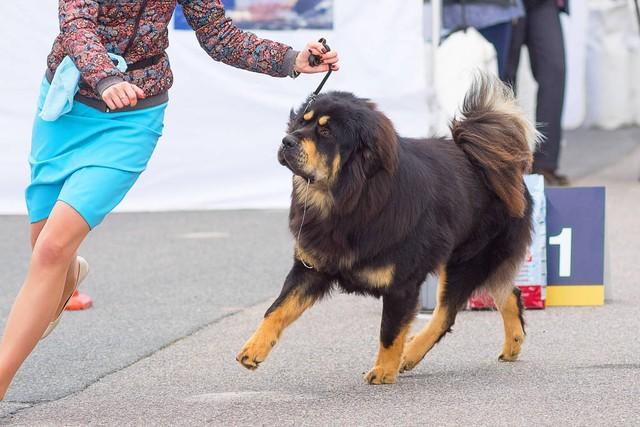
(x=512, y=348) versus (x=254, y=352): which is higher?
(x=254, y=352)

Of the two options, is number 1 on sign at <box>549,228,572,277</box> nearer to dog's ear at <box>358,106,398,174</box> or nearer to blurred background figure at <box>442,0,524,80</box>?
dog's ear at <box>358,106,398,174</box>

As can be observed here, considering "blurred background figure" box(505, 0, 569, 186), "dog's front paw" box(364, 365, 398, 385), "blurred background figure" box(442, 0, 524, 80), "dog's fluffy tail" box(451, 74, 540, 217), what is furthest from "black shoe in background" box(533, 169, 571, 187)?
"dog's front paw" box(364, 365, 398, 385)

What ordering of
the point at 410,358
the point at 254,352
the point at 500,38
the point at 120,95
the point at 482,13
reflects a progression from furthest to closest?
the point at 500,38 < the point at 482,13 < the point at 410,358 < the point at 254,352 < the point at 120,95

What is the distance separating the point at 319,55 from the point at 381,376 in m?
1.24

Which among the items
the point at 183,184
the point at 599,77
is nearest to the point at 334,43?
the point at 183,184

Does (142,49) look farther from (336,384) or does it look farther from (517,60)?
(517,60)

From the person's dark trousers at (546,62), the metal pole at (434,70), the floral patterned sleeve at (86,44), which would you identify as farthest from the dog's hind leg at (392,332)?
the person's dark trousers at (546,62)

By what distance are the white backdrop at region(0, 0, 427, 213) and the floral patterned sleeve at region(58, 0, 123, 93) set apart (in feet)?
15.3

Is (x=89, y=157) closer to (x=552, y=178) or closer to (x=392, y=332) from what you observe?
(x=392, y=332)

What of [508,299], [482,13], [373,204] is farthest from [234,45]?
[482,13]

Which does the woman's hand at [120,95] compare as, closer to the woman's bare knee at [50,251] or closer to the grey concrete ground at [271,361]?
the woman's bare knee at [50,251]

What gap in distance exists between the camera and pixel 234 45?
4863 millimetres

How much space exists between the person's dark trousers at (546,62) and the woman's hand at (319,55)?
5467 millimetres

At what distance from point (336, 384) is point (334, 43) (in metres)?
4.62
